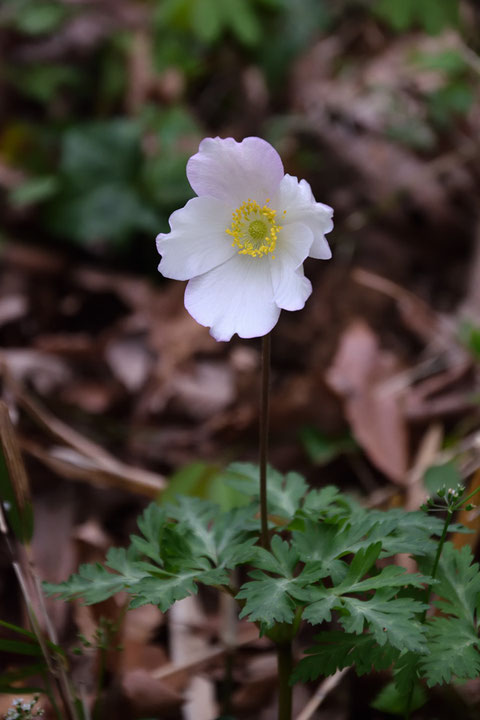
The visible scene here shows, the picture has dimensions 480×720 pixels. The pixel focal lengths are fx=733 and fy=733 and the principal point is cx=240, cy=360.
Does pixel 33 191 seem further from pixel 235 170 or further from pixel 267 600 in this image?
pixel 267 600

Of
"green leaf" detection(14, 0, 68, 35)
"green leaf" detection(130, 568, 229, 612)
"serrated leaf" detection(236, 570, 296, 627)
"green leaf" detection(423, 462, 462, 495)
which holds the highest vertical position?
"green leaf" detection(14, 0, 68, 35)

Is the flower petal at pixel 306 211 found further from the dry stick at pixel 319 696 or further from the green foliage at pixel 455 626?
the dry stick at pixel 319 696

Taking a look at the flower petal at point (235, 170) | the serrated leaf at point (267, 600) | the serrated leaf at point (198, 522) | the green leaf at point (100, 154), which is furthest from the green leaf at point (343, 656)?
the green leaf at point (100, 154)

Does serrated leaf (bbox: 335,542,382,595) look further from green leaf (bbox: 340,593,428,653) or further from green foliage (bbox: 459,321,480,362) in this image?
green foliage (bbox: 459,321,480,362)

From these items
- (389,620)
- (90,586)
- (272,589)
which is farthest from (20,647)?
(389,620)

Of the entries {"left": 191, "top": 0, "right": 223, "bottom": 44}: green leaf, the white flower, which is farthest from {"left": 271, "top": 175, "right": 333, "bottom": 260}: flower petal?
{"left": 191, "top": 0, "right": 223, "bottom": 44}: green leaf

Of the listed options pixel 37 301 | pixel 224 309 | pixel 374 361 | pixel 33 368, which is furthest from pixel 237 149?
pixel 37 301

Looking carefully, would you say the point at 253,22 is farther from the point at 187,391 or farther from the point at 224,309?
the point at 224,309
